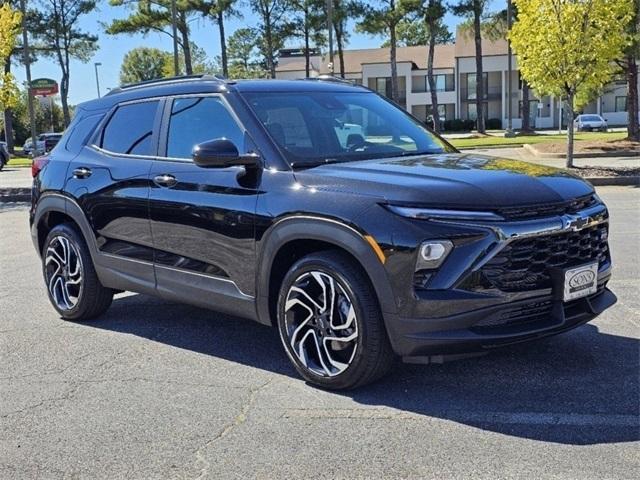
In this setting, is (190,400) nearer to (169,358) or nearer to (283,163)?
(169,358)

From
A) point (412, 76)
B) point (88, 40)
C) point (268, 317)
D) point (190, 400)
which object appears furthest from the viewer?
point (412, 76)

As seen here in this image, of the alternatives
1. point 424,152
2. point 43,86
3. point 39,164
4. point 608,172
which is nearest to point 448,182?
point 424,152

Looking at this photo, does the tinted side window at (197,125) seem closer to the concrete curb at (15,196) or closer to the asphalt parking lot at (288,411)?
the asphalt parking lot at (288,411)

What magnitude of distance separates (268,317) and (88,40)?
54576 millimetres

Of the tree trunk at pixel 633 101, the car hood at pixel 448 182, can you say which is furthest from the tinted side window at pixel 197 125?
the tree trunk at pixel 633 101

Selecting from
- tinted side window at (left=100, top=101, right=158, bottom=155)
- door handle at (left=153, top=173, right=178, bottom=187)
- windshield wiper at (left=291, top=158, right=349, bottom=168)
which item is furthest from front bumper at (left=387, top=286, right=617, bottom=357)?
tinted side window at (left=100, top=101, right=158, bottom=155)

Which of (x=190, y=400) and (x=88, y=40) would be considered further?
(x=88, y=40)

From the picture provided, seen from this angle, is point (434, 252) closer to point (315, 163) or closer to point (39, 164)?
point (315, 163)

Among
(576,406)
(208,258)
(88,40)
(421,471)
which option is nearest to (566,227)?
(576,406)

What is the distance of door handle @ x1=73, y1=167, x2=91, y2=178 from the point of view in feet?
18.9

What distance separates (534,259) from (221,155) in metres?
1.91

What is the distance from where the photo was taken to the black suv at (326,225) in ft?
12.2

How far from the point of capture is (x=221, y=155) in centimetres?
434

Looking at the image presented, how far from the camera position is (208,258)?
15.7 feet
